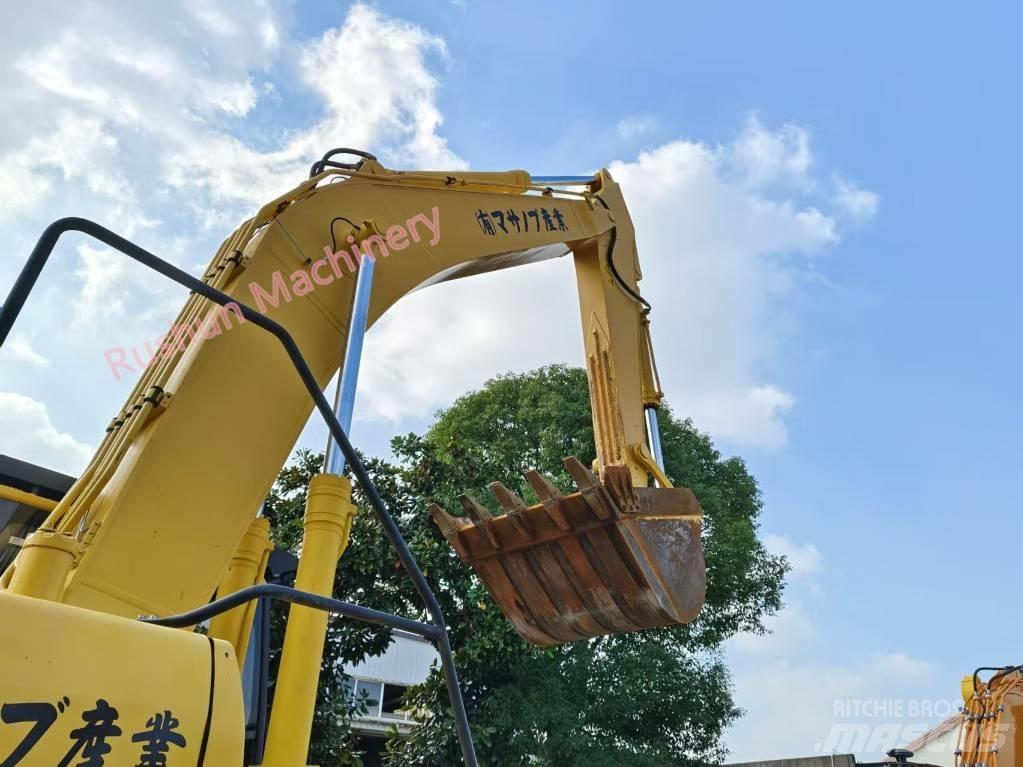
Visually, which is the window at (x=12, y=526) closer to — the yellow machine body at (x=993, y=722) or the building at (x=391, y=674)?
the yellow machine body at (x=993, y=722)

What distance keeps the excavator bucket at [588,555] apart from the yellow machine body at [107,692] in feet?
6.31

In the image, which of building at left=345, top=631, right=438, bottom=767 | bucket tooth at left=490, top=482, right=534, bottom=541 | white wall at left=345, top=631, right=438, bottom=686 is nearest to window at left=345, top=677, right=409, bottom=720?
building at left=345, top=631, right=438, bottom=767

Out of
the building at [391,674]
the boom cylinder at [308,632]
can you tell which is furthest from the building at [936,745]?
the boom cylinder at [308,632]

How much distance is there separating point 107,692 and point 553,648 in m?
10.4

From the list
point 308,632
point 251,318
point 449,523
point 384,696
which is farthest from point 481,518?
point 384,696

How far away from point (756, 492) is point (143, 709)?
14736 mm

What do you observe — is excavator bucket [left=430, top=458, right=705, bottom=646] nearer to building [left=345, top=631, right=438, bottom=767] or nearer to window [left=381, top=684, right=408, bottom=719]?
building [left=345, top=631, right=438, bottom=767]

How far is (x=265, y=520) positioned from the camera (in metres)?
2.92

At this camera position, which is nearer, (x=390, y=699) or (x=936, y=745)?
(x=936, y=745)

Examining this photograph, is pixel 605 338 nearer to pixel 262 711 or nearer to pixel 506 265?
pixel 506 265

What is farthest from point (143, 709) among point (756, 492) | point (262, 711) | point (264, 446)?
point (756, 492)

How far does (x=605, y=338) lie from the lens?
472 centimetres

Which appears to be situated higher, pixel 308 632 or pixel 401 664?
pixel 401 664

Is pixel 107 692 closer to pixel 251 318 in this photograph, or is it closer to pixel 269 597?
pixel 269 597
